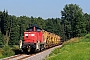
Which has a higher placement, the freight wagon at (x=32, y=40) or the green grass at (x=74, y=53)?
the freight wagon at (x=32, y=40)

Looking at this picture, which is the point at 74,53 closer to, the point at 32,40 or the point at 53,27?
the point at 32,40

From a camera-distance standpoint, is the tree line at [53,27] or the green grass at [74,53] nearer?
the green grass at [74,53]

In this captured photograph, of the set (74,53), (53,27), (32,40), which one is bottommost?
(74,53)

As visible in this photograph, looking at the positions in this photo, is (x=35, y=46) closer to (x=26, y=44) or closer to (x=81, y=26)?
(x=26, y=44)

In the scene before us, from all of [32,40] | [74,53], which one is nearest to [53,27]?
[32,40]

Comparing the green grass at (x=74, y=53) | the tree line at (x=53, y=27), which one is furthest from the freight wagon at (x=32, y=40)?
the tree line at (x=53, y=27)

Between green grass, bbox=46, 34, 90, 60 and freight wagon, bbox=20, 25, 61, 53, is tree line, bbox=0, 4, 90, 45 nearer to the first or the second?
freight wagon, bbox=20, 25, 61, 53

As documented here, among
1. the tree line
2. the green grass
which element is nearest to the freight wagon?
the green grass

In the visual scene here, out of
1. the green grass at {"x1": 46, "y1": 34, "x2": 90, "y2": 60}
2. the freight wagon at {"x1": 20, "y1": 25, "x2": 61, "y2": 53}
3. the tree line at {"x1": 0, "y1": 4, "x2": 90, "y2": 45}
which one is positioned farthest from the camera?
the tree line at {"x1": 0, "y1": 4, "x2": 90, "y2": 45}

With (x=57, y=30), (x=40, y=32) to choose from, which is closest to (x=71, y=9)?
(x=57, y=30)

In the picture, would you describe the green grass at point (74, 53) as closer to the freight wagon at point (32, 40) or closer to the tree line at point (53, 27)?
the freight wagon at point (32, 40)

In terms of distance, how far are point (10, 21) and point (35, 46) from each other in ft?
219

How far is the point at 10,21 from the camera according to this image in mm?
99562

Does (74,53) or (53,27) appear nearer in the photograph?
(74,53)
